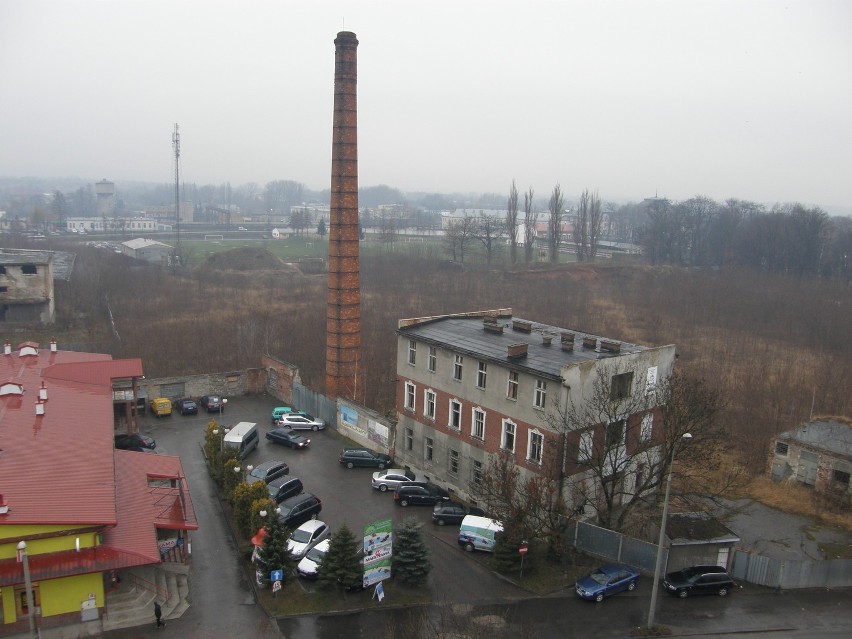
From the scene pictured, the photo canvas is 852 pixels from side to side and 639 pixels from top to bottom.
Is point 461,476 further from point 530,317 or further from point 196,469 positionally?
point 530,317

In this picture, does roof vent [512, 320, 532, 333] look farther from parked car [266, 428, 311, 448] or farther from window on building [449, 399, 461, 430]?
parked car [266, 428, 311, 448]

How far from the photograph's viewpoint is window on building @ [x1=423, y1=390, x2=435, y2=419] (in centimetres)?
2632

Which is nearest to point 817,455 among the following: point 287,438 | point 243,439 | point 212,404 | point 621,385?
point 621,385

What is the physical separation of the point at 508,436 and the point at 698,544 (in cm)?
682

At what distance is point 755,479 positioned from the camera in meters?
27.1

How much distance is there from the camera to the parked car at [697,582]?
18.8m

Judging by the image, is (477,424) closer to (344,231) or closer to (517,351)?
(517,351)

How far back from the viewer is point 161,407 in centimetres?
3253

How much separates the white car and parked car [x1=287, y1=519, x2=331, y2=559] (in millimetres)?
504

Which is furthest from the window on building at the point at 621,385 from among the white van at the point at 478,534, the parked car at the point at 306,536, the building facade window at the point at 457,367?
the parked car at the point at 306,536

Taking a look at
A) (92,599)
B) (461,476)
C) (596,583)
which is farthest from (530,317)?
Answer: (92,599)

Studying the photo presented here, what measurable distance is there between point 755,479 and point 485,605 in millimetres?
15024

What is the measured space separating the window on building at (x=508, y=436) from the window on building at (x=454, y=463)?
2.62 m

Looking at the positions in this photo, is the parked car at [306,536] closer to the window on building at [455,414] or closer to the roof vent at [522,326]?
the window on building at [455,414]
